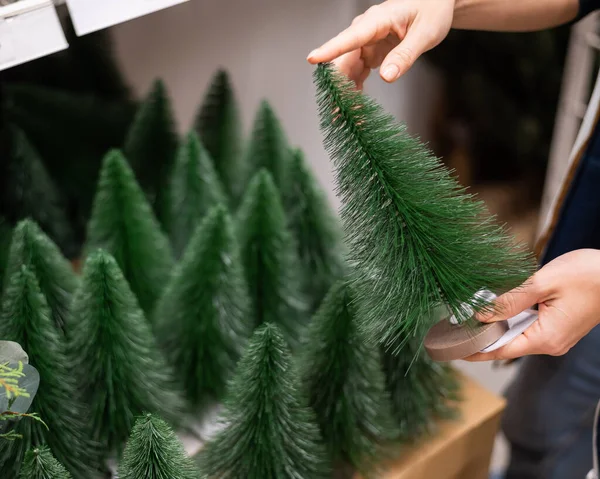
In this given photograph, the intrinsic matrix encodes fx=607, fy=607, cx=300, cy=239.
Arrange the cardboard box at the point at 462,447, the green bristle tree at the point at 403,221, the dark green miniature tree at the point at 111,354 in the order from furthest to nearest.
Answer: the cardboard box at the point at 462,447
the dark green miniature tree at the point at 111,354
the green bristle tree at the point at 403,221

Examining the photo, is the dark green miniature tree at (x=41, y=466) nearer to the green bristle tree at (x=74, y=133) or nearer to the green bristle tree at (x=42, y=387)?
the green bristle tree at (x=42, y=387)

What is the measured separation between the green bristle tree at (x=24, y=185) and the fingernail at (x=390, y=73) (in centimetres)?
53

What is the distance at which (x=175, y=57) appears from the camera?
106cm

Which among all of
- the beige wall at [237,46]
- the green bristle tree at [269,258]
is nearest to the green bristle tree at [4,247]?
the green bristle tree at [269,258]

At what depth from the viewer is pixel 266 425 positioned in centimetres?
55

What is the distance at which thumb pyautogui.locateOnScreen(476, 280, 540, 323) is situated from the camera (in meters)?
0.50

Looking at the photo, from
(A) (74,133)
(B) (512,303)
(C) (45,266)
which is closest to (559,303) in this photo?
(B) (512,303)

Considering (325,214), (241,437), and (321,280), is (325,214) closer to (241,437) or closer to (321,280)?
(321,280)

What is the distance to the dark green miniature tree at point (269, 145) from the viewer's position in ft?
2.81

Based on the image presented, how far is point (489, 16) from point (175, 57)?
0.59 metres

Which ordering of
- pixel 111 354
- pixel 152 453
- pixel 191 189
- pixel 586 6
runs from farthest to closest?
pixel 191 189, pixel 586 6, pixel 111 354, pixel 152 453

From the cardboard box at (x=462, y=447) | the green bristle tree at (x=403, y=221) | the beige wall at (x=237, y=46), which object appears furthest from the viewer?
the beige wall at (x=237, y=46)

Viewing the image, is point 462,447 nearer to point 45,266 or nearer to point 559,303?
point 559,303

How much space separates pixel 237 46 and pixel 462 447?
75cm
